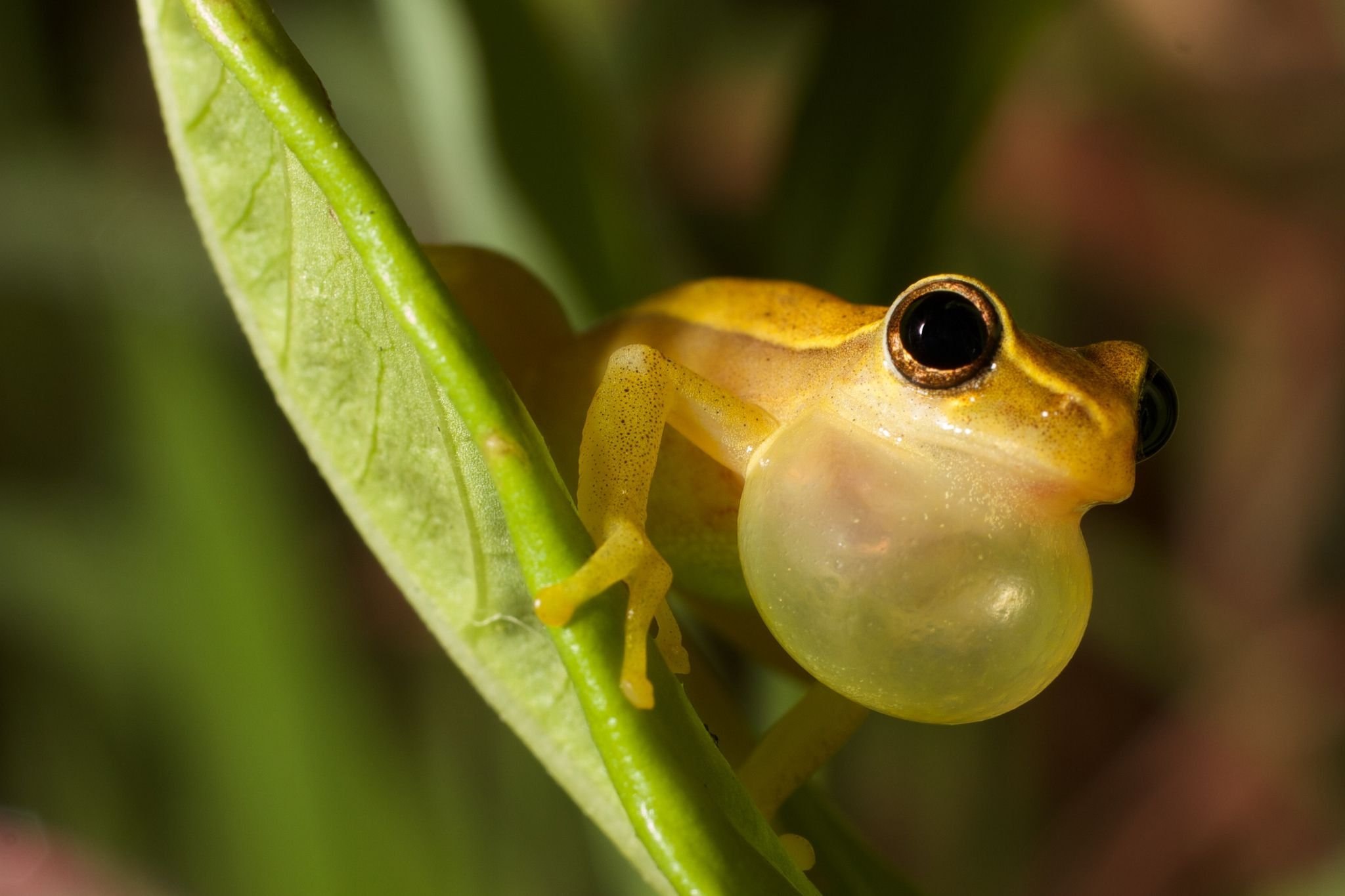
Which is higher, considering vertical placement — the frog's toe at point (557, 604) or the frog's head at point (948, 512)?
the frog's toe at point (557, 604)

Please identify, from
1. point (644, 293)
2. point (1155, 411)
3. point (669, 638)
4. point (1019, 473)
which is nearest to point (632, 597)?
point (669, 638)

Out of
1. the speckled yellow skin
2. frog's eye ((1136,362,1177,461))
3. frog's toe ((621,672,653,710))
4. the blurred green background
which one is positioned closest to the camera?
frog's toe ((621,672,653,710))

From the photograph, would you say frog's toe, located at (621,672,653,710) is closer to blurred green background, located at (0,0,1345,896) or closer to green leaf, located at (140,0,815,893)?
green leaf, located at (140,0,815,893)

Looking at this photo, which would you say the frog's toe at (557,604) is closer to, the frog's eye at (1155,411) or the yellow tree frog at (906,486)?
the yellow tree frog at (906,486)

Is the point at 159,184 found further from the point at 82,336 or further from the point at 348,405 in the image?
the point at 348,405

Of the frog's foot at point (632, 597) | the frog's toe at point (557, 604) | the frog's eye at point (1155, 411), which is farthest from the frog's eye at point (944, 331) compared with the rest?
the frog's toe at point (557, 604)

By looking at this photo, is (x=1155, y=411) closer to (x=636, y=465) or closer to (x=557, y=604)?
(x=636, y=465)

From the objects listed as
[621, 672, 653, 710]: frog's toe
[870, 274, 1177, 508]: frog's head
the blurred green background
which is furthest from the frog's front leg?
the blurred green background

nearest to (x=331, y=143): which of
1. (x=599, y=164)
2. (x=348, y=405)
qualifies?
(x=348, y=405)
